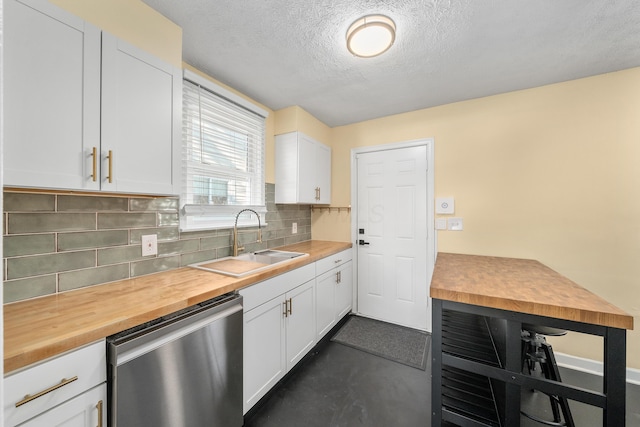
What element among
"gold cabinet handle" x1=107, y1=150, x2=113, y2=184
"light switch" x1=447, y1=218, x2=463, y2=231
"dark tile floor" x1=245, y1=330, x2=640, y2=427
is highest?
"gold cabinet handle" x1=107, y1=150, x2=113, y2=184

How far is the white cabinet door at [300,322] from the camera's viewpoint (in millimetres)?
2002

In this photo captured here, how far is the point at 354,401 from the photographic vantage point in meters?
1.86

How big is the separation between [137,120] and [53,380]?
1157 millimetres

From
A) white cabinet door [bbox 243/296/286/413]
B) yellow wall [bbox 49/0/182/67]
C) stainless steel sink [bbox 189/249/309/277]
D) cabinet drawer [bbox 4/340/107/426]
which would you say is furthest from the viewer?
stainless steel sink [bbox 189/249/309/277]

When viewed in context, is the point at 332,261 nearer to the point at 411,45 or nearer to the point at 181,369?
the point at 181,369

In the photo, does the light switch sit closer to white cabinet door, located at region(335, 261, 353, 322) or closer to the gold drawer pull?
white cabinet door, located at region(335, 261, 353, 322)

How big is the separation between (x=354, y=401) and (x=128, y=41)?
8.49 feet

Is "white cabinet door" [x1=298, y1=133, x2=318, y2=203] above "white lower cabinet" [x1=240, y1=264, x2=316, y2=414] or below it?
above

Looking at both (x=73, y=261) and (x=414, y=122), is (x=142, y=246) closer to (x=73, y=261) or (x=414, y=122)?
(x=73, y=261)

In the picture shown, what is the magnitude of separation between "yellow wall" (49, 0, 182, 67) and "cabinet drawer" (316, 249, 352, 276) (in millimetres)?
1843

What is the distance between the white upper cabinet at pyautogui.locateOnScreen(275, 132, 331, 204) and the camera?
2701 millimetres

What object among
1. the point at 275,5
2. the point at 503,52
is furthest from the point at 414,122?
the point at 275,5

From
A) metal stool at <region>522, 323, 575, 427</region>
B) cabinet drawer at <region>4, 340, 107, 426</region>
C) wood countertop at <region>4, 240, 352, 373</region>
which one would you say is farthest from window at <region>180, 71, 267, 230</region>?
metal stool at <region>522, 323, 575, 427</region>

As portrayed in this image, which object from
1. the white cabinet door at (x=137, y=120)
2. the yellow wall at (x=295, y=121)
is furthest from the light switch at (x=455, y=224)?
the white cabinet door at (x=137, y=120)
